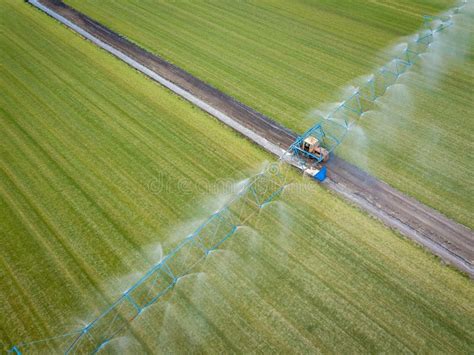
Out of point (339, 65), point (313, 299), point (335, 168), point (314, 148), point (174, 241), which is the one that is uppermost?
point (339, 65)

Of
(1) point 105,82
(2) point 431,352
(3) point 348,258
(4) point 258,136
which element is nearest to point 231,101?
(4) point 258,136

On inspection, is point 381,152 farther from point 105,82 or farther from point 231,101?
point 105,82

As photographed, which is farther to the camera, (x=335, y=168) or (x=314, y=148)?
(x=314, y=148)

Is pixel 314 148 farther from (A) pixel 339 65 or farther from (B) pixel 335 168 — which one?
(A) pixel 339 65

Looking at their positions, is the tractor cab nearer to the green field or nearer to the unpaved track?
the unpaved track

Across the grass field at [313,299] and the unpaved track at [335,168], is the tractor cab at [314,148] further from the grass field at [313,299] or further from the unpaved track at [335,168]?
the grass field at [313,299]

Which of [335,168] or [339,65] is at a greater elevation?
[339,65]

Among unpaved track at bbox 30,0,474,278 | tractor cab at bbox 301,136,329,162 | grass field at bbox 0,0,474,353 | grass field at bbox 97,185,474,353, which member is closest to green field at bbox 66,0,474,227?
unpaved track at bbox 30,0,474,278

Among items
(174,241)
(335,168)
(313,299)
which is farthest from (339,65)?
(313,299)
